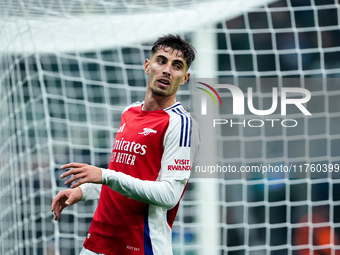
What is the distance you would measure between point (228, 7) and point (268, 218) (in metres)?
1.72

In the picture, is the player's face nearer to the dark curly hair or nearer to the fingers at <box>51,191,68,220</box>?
the dark curly hair

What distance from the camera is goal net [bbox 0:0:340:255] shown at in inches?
154

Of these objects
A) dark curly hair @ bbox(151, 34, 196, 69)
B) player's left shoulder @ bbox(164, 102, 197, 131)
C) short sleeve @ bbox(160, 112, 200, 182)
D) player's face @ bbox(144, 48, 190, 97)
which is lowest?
short sleeve @ bbox(160, 112, 200, 182)

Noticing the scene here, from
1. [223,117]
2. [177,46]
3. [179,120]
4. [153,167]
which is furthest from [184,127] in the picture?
[223,117]

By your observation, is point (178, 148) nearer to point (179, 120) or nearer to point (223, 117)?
point (179, 120)

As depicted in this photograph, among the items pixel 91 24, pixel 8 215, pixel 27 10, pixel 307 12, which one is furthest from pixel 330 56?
pixel 8 215

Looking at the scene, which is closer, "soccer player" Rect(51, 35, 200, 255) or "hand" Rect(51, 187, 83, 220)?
"soccer player" Rect(51, 35, 200, 255)

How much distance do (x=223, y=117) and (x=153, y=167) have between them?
2.29m

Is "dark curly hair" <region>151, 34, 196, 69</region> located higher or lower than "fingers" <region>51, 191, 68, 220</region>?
higher

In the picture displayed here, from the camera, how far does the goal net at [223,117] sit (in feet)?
12.9

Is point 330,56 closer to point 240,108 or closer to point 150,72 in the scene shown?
point 240,108

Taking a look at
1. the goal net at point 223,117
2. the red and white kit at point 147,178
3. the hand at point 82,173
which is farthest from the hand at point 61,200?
the goal net at point 223,117

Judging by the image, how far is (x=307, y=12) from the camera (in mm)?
4691

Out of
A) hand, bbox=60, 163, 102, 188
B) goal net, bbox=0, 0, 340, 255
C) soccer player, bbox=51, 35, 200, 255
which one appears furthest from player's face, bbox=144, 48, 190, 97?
goal net, bbox=0, 0, 340, 255
